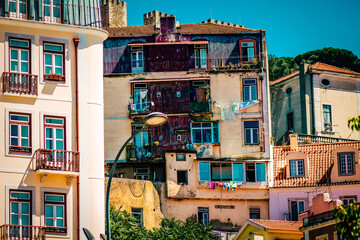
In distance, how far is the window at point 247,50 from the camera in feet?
262

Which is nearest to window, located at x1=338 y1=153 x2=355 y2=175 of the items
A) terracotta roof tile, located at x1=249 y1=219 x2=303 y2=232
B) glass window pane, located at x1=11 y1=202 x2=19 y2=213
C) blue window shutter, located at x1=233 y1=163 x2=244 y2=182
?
blue window shutter, located at x1=233 y1=163 x2=244 y2=182

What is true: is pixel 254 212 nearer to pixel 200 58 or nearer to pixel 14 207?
pixel 200 58

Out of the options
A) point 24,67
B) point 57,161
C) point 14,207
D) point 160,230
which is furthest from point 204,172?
point 14,207

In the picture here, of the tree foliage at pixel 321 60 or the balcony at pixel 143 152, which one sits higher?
the tree foliage at pixel 321 60

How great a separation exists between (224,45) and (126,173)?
13.0m

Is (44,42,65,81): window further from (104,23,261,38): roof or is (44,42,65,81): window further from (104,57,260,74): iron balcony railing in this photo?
(104,23,261,38): roof

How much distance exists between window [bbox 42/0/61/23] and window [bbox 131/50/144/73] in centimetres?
3538

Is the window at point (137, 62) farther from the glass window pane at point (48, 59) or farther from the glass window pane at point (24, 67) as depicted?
the glass window pane at point (24, 67)

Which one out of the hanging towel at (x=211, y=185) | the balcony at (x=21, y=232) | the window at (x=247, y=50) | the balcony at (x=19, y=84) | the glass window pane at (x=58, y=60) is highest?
the window at (x=247, y=50)

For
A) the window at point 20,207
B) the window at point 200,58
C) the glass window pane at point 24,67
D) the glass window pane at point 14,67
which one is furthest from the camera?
the window at point 200,58

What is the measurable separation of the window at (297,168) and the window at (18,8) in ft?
119

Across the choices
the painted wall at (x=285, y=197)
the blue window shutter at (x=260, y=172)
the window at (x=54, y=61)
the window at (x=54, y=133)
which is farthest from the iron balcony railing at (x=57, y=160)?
the blue window shutter at (x=260, y=172)

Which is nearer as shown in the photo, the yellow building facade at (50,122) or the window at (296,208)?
the yellow building facade at (50,122)

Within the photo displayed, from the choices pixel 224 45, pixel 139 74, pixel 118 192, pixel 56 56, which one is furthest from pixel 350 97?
pixel 56 56
